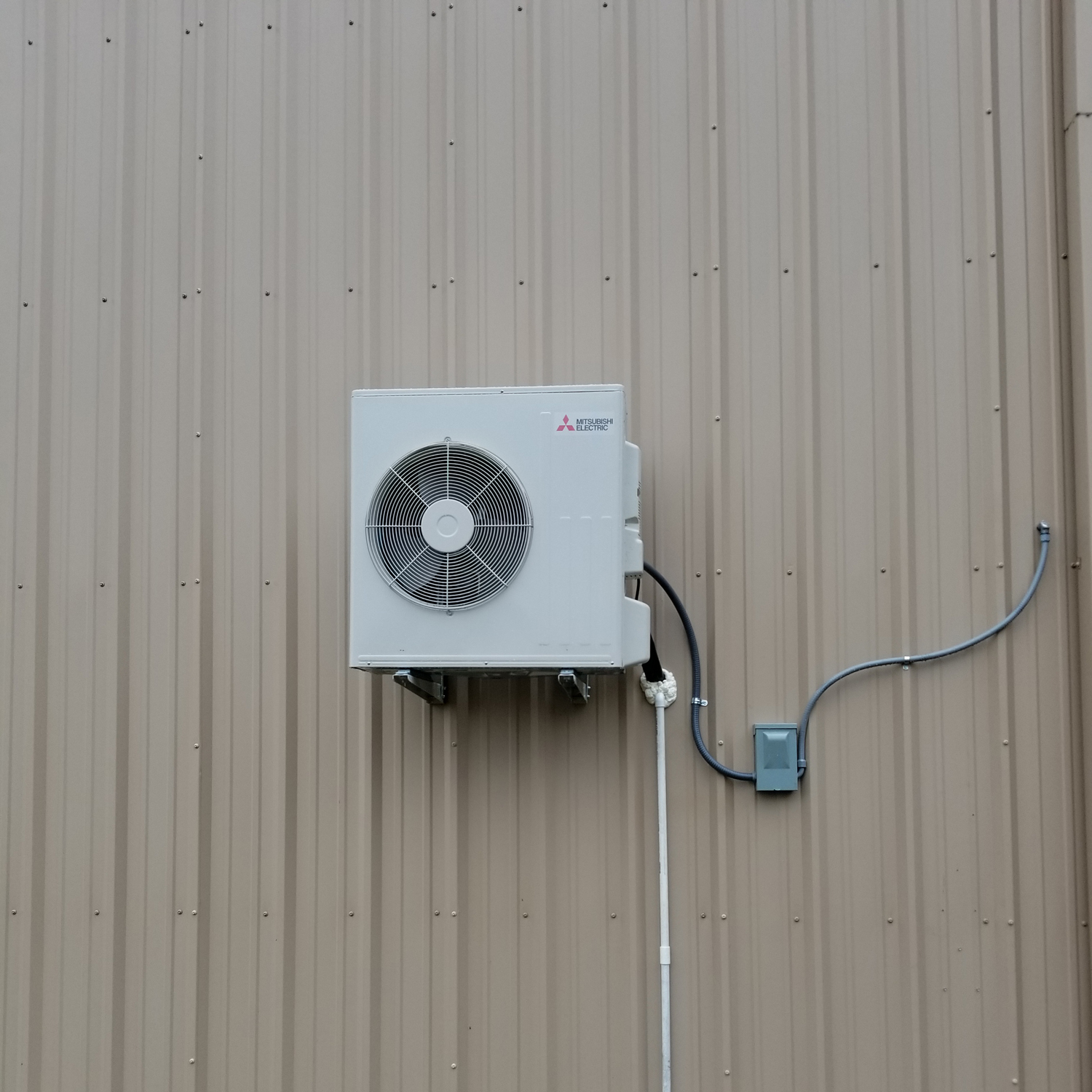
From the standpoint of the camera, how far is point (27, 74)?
2.44 metres

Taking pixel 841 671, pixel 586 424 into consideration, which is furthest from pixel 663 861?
pixel 586 424

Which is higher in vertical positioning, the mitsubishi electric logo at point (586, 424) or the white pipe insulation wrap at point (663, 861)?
the mitsubishi electric logo at point (586, 424)

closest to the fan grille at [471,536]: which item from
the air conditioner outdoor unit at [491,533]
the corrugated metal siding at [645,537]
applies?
the air conditioner outdoor unit at [491,533]

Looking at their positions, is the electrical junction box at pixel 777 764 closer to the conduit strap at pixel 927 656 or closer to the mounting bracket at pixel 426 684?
the conduit strap at pixel 927 656

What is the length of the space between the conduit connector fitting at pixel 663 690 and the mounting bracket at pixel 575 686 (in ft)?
0.45

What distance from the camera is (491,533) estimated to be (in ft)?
6.38

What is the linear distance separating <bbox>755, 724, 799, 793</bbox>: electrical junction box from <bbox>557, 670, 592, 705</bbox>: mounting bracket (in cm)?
41

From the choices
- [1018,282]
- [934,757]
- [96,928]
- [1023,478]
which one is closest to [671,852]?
[934,757]

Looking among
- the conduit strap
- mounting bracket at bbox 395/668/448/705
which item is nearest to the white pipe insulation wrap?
the conduit strap

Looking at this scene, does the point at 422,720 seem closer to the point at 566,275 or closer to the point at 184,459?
the point at 184,459

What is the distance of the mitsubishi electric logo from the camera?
6.44 ft

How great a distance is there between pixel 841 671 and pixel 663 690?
1.32 feet

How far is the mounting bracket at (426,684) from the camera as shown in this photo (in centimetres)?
199

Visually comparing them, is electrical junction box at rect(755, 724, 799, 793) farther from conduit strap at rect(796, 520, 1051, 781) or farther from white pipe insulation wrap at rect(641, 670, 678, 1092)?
white pipe insulation wrap at rect(641, 670, 678, 1092)
